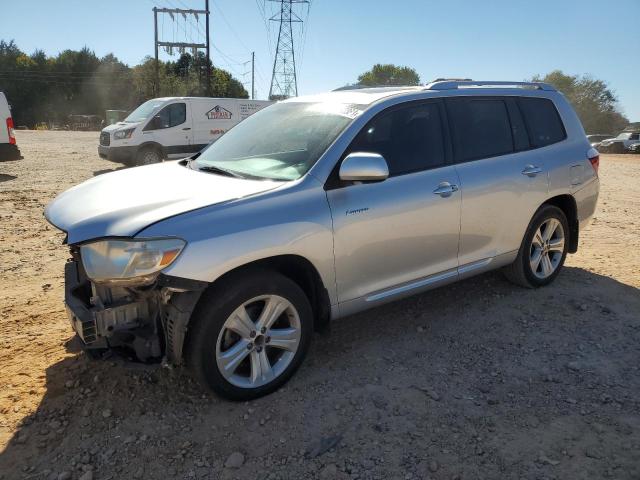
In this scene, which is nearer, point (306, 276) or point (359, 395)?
point (359, 395)

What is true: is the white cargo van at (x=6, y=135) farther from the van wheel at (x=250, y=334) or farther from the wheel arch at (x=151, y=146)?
the van wheel at (x=250, y=334)

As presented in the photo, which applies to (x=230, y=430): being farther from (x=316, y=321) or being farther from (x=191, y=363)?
(x=316, y=321)

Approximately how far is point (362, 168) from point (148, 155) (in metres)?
12.7

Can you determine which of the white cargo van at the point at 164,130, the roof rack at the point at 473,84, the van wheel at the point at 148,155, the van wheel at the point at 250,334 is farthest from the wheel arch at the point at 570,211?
the van wheel at the point at 148,155

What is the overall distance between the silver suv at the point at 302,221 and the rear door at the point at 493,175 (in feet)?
0.04

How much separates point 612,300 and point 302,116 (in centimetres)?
321

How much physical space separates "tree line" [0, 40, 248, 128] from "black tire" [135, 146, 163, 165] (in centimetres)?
4446

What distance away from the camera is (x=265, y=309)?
2.95 meters

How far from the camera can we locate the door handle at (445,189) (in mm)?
3623

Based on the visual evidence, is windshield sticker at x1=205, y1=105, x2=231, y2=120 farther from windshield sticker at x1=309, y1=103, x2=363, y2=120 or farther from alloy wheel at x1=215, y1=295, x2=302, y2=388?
alloy wheel at x1=215, y1=295, x2=302, y2=388

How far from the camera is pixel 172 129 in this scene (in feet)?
48.3

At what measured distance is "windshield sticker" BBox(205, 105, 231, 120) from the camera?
15.5 m

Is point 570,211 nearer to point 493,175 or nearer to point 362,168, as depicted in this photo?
point 493,175

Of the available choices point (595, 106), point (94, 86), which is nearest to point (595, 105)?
point (595, 106)
